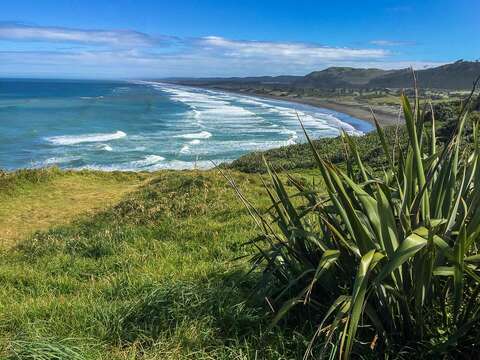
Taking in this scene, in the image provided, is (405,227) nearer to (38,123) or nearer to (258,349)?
(258,349)

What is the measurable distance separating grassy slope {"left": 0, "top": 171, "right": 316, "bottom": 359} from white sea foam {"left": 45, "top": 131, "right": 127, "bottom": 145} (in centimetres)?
3185

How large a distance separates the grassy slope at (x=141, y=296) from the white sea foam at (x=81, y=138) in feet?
104

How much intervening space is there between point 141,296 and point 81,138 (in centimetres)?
3859

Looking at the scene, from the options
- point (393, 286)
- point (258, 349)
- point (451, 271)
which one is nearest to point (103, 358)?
point (258, 349)

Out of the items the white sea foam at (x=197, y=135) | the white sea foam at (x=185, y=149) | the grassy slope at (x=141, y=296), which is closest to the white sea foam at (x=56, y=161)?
the white sea foam at (x=185, y=149)

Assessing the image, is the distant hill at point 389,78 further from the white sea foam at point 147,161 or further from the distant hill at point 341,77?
the white sea foam at point 147,161

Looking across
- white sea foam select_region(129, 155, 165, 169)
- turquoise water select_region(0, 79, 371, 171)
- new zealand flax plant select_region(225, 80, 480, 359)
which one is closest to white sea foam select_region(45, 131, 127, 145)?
turquoise water select_region(0, 79, 371, 171)

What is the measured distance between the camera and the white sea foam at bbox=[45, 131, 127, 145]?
124 feet

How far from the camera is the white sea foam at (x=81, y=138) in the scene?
37850mm

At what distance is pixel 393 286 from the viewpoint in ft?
8.68

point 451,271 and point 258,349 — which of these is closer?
point 451,271

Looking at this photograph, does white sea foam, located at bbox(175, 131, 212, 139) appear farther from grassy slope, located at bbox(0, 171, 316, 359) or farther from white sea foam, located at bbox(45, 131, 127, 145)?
grassy slope, located at bbox(0, 171, 316, 359)

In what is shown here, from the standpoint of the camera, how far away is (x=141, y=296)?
360 centimetres

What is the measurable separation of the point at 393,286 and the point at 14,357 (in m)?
1.99
